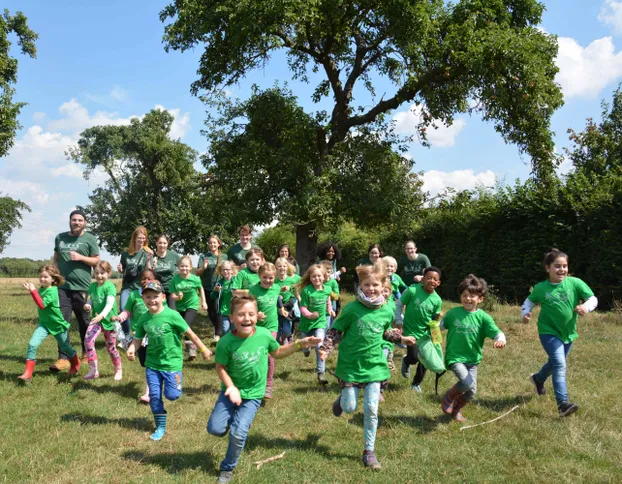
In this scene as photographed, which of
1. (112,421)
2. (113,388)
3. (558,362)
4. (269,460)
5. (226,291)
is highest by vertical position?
(226,291)

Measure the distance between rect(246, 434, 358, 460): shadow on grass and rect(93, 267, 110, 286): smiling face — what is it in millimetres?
3619

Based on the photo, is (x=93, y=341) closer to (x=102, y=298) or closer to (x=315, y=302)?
(x=102, y=298)

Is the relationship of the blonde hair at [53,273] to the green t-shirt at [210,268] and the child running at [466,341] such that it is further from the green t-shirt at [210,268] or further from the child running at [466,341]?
the child running at [466,341]

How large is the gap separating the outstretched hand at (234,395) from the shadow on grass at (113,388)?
301cm

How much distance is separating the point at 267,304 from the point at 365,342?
238cm

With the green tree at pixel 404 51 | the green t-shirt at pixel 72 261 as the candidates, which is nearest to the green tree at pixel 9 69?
the green tree at pixel 404 51

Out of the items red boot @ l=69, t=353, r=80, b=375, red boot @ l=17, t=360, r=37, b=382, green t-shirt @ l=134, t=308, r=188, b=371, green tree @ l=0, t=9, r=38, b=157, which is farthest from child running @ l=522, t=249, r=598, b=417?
green tree @ l=0, t=9, r=38, b=157

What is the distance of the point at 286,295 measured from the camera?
905 cm

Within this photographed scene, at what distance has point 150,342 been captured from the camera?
5590 millimetres

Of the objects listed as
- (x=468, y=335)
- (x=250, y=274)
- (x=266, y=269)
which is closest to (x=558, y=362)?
(x=468, y=335)

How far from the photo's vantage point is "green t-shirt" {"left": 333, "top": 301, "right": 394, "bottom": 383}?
5070 millimetres

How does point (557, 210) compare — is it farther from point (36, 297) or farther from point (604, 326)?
point (36, 297)

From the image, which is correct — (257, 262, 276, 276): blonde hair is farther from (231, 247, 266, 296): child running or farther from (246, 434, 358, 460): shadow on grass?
(246, 434, 358, 460): shadow on grass

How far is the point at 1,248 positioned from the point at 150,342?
44772 millimetres
